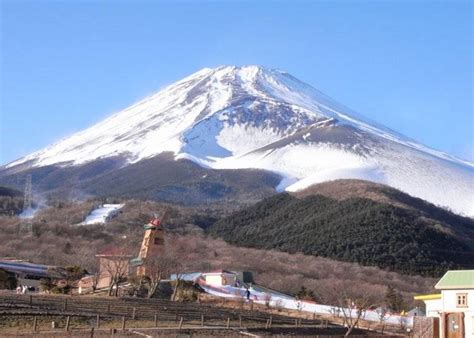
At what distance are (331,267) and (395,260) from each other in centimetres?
678

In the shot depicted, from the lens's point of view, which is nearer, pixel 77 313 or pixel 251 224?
pixel 77 313

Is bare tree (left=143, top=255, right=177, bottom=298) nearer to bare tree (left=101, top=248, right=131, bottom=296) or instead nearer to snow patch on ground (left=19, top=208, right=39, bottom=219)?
bare tree (left=101, top=248, right=131, bottom=296)

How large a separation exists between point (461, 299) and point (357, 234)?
46739 mm

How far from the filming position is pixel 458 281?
30953 mm

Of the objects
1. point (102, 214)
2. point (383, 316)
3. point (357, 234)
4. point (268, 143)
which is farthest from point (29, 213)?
point (268, 143)

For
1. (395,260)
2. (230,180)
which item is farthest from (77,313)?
(230,180)

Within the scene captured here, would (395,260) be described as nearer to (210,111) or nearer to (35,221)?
(35,221)

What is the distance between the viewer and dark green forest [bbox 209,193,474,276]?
243 feet

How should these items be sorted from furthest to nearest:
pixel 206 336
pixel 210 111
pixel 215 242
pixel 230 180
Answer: pixel 210 111 → pixel 230 180 → pixel 215 242 → pixel 206 336

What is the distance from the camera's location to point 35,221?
269ft

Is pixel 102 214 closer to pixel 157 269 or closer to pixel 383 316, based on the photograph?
pixel 157 269

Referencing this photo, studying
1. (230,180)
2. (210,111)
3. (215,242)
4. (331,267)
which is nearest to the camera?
(331,267)

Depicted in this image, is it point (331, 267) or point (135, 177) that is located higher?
point (135, 177)

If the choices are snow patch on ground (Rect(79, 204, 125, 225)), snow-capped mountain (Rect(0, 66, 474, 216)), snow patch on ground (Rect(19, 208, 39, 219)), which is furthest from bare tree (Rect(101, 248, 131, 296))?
snow-capped mountain (Rect(0, 66, 474, 216))
